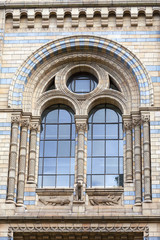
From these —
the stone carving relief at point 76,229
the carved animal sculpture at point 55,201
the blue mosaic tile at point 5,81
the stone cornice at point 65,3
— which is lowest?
the stone carving relief at point 76,229

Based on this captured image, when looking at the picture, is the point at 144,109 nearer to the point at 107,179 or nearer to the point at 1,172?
the point at 107,179

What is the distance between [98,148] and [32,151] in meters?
2.65

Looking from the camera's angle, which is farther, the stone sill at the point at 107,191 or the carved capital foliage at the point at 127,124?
the carved capital foliage at the point at 127,124

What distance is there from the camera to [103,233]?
25.7 meters

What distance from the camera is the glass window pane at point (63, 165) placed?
2784cm

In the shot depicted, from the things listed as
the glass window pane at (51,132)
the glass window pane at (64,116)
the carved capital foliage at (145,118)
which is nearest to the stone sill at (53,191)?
the glass window pane at (51,132)

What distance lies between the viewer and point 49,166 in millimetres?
28000

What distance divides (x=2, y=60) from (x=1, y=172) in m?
5.01

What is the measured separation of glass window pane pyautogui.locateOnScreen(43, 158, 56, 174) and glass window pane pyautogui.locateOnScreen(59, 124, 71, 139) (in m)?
1.09

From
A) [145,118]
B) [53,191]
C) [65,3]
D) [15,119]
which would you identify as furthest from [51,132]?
[65,3]

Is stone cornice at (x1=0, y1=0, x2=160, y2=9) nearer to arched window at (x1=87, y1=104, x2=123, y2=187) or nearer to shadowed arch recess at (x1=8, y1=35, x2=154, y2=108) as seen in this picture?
shadowed arch recess at (x1=8, y1=35, x2=154, y2=108)

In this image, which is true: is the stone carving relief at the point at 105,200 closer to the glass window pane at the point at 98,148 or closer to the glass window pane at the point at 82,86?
the glass window pane at the point at 98,148

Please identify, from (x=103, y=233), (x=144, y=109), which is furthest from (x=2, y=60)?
(x=103, y=233)

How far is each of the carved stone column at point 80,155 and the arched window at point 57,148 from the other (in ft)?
1.49
